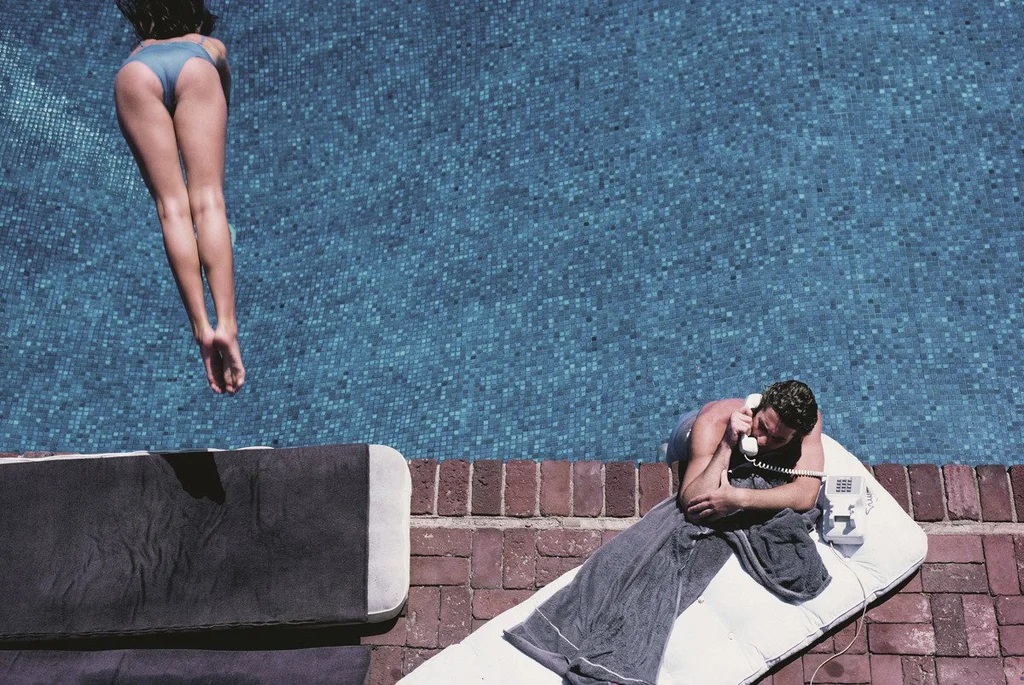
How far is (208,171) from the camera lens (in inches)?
168

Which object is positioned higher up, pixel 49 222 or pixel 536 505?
pixel 49 222

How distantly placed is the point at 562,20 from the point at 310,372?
3864 millimetres

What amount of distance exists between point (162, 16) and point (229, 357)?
1862 mm

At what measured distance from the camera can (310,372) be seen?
6.66 m

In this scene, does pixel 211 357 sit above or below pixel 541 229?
above

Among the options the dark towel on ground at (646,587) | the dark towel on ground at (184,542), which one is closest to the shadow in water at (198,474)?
the dark towel on ground at (184,542)

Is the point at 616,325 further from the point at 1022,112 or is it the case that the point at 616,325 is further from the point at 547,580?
the point at 1022,112

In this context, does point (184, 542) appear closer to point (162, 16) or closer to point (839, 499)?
point (162, 16)

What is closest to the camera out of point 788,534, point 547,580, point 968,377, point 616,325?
point 788,534

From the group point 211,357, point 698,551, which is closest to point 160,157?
point 211,357

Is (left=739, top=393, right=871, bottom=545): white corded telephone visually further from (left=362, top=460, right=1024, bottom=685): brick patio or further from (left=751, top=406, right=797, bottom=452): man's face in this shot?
(left=362, top=460, right=1024, bottom=685): brick patio

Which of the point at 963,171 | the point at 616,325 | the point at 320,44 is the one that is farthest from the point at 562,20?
the point at 963,171

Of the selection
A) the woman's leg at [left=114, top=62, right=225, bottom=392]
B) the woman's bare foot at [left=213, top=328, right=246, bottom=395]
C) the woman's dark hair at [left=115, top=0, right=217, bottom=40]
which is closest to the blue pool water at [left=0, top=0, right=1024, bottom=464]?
the woman's bare foot at [left=213, top=328, right=246, bottom=395]

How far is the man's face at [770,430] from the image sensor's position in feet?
14.6
